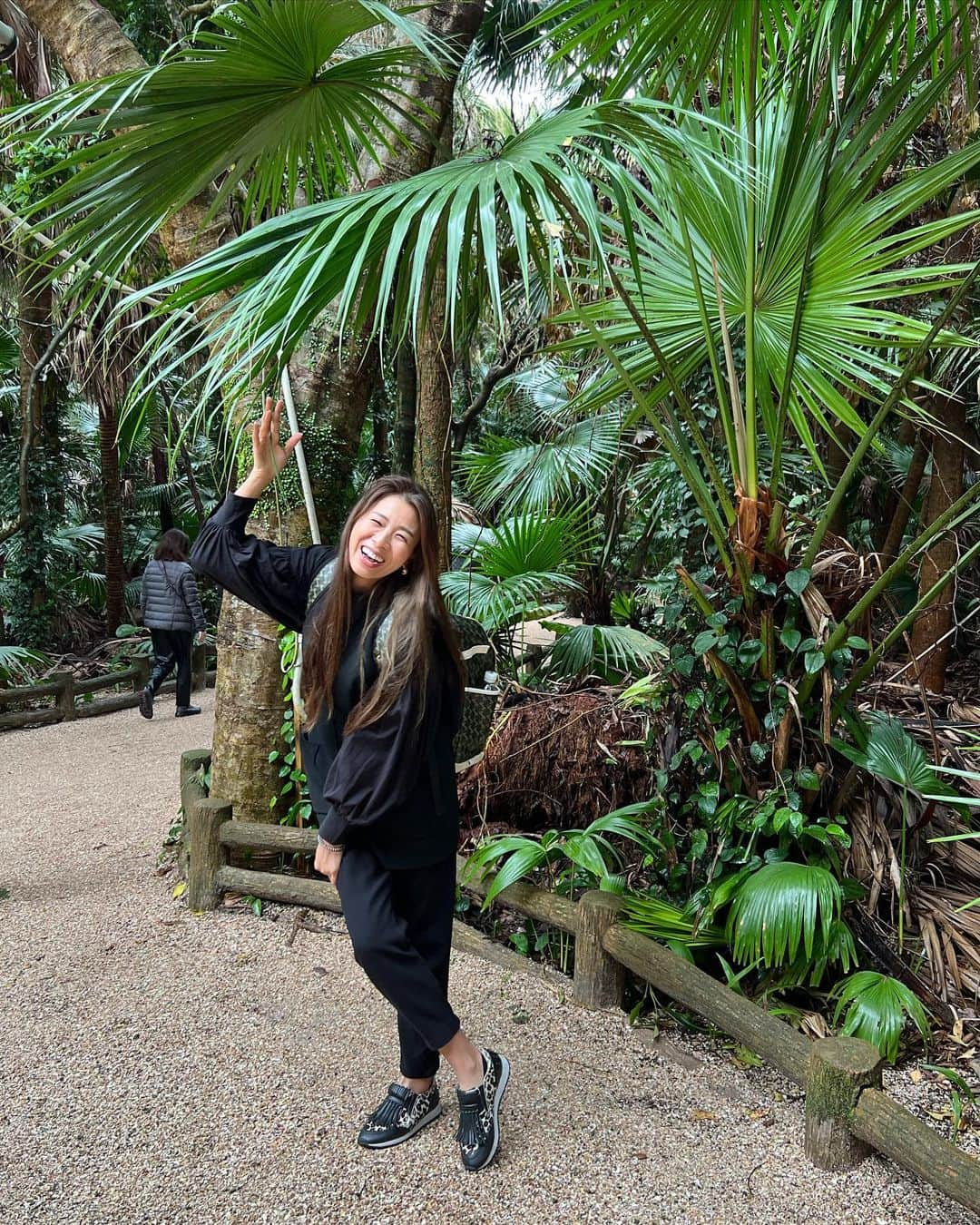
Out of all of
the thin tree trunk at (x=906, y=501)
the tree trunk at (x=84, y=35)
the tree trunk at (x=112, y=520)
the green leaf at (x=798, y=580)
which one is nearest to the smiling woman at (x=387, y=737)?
the green leaf at (x=798, y=580)

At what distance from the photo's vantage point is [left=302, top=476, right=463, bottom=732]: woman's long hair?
2.04m

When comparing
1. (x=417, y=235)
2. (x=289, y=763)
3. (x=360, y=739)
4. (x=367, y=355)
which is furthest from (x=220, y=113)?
(x=289, y=763)

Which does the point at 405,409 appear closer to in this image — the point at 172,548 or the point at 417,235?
the point at 172,548

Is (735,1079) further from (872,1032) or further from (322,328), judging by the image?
(322,328)

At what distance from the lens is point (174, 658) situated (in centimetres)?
803

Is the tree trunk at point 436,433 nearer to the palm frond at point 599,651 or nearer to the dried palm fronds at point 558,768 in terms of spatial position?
the palm frond at point 599,651

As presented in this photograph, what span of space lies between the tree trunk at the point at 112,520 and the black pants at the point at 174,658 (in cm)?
273

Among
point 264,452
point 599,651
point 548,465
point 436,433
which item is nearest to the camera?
point 264,452

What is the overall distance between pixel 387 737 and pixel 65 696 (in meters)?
7.01

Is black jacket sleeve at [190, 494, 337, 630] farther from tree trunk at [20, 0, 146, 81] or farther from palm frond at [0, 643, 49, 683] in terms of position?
palm frond at [0, 643, 49, 683]

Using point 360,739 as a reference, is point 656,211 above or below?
above

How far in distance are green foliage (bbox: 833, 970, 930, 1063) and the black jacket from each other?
127 cm

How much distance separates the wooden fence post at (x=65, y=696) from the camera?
802 cm

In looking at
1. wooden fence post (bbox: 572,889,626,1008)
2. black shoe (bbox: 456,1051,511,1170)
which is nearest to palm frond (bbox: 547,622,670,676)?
wooden fence post (bbox: 572,889,626,1008)
